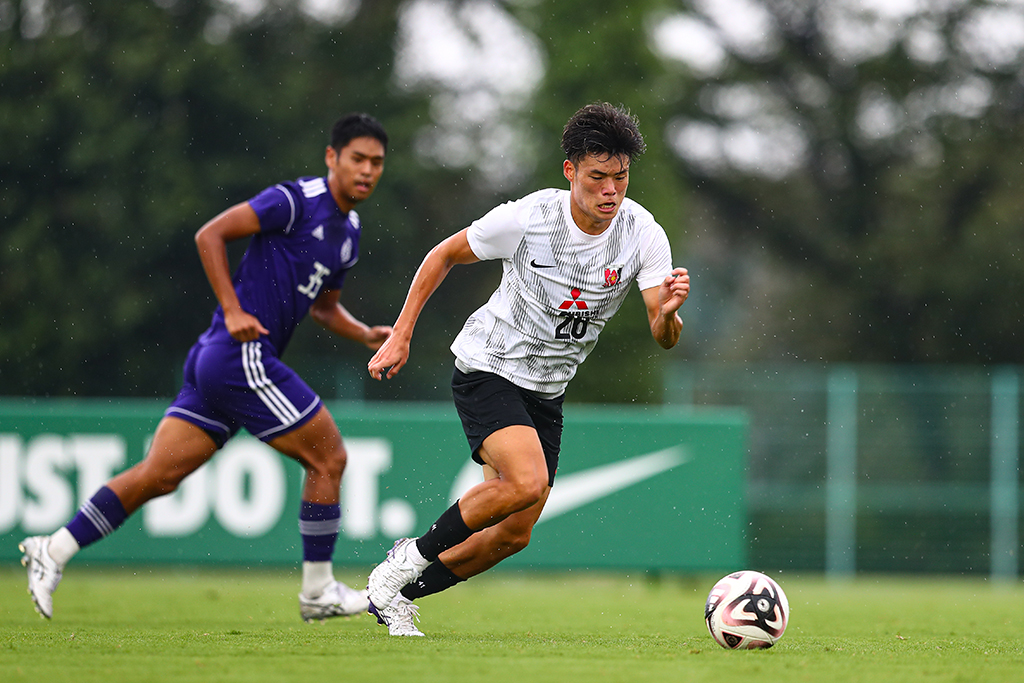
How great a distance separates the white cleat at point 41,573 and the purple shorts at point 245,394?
0.91 m

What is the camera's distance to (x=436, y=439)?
11016 millimetres

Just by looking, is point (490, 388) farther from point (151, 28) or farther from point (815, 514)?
point (151, 28)

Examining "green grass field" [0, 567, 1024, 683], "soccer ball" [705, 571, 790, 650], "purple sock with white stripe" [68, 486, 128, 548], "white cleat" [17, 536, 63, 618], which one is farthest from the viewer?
"purple sock with white stripe" [68, 486, 128, 548]

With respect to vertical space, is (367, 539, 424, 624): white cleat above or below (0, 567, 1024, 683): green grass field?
above

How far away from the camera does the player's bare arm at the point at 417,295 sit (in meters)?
5.24

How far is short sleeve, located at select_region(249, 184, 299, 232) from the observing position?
643 centimetres

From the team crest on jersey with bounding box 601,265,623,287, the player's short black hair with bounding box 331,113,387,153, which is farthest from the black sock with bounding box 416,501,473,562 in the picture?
the player's short black hair with bounding box 331,113,387,153

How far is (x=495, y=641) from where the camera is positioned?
5.48 meters

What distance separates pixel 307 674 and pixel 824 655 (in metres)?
2.16

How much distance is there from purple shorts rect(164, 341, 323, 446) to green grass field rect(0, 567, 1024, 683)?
1025mm

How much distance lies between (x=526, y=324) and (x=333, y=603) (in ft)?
6.05

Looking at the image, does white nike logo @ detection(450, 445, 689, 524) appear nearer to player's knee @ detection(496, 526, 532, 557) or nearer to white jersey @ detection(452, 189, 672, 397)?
player's knee @ detection(496, 526, 532, 557)

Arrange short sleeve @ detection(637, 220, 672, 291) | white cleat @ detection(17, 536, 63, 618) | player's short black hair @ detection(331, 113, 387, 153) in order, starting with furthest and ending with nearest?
player's short black hair @ detection(331, 113, 387, 153) < white cleat @ detection(17, 536, 63, 618) < short sleeve @ detection(637, 220, 672, 291)

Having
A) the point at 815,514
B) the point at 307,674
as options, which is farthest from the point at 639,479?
the point at 307,674
